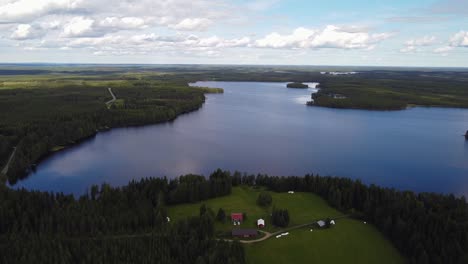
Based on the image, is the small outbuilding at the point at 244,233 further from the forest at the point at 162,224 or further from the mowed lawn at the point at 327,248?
the forest at the point at 162,224

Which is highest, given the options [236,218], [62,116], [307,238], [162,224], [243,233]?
[62,116]

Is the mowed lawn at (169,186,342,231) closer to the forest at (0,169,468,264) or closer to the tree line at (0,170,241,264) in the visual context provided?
the forest at (0,169,468,264)

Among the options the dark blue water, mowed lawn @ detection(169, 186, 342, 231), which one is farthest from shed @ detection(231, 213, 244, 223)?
the dark blue water

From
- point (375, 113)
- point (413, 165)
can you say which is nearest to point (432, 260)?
point (413, 165)

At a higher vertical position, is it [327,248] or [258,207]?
[258,207]

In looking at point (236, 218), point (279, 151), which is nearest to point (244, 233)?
point (236, 218)

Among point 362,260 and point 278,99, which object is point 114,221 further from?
point 278,99

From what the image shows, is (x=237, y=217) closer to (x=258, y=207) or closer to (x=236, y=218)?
(x=236, y=218)

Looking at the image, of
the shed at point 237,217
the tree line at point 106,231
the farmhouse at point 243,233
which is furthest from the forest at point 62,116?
the farmhouse at point 243,233
